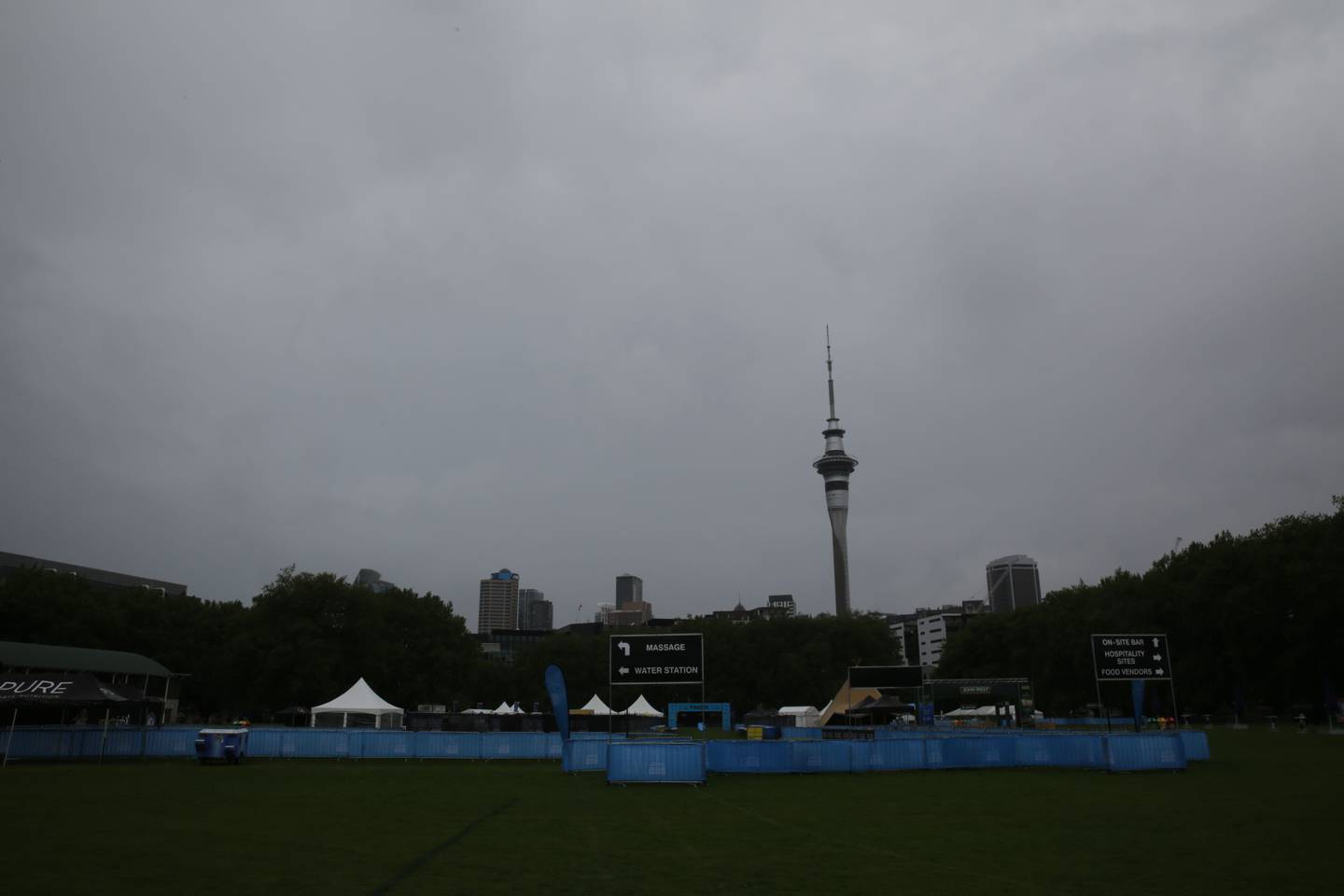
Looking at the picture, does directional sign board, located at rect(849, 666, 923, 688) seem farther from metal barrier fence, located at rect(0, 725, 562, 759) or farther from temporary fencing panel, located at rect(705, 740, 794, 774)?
temporary fencing panel, located at rect(705, 740, 794, 774)

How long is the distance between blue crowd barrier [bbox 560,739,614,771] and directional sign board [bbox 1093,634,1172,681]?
17.5m

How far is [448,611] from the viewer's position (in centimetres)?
8306

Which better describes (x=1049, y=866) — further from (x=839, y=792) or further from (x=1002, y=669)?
(x=1002, y=669)

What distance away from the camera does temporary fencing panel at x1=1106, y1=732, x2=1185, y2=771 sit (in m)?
27.8

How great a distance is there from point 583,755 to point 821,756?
26.1ft

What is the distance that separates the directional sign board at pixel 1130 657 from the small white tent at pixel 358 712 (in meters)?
34.4

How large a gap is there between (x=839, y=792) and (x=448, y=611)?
64472 mm

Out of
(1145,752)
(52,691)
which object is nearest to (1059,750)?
(1145,752)

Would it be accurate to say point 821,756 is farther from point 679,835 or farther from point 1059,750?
point 679,835

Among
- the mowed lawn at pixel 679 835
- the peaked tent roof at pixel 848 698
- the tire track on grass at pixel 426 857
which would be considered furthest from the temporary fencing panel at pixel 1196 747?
the peaked tent roof at pixel 848 698

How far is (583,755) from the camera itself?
101ft

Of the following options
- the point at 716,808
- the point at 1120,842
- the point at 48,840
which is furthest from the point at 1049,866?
the point at 48,840

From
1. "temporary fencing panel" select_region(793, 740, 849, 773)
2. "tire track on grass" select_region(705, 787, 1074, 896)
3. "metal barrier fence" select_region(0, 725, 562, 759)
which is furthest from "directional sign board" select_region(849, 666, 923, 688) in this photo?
"tire track on grass" select_region(705, 787, 1074, 896)

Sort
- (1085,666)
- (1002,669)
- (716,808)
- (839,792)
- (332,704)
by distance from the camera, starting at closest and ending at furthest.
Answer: (716,808), (839,792), (332,704), (1085,666), (1002,669)
